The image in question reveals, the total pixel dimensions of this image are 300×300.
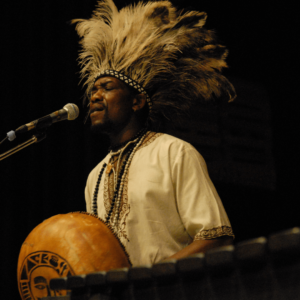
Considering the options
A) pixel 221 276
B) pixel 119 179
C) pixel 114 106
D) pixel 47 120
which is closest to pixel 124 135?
pixel 114 106

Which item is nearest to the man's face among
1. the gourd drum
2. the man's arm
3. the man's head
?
the man's head

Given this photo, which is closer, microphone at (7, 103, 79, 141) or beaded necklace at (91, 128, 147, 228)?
microphone at (7, 103, 79, 141)

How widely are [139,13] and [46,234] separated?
134cm

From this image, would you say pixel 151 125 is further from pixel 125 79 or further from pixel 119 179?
pixel 119 179

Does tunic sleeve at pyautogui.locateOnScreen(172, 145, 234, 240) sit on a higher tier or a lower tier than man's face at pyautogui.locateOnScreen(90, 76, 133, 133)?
lower

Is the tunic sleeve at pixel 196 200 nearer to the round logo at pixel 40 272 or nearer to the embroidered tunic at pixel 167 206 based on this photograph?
the embroidered tunic at pixel 167 206

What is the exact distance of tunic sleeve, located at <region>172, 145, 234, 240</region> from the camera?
177 centimetres

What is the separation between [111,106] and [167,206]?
0.61 meters

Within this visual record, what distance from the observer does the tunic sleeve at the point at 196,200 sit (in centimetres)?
177

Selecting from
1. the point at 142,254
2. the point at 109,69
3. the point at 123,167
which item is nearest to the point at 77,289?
the point at 142,254

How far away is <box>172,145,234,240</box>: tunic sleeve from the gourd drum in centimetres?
33

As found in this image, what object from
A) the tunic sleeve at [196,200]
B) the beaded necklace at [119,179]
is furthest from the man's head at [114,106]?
the tunic sleeve at [196,200]

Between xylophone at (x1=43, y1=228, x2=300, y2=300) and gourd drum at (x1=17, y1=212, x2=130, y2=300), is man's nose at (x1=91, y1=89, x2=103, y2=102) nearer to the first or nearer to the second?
gourd drum at (x1=17, y1=212, x2=130, y2=300)

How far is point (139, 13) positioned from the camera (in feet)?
7.84
